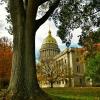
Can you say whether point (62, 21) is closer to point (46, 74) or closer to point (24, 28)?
point (24, 28)

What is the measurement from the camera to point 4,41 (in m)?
57.3

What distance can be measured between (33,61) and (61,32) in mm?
4978

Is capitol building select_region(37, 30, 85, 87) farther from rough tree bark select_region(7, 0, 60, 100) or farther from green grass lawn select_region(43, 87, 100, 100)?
rough tree bark select_region(7, 0, 60, 100)

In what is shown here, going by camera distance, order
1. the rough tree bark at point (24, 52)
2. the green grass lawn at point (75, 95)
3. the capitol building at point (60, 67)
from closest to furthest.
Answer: the rough tree bark at point (24, 52)
the green grass lawn at point (75, 95)
the capitol building at point (60, 67)

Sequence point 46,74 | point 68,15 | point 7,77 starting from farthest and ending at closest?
point 46,74 → point 7,77 → point 68,15

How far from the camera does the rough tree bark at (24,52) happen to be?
1498 cm

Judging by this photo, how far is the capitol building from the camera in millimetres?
80106

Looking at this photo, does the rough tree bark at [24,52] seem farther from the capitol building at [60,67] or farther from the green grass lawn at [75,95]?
the capitol building at [60,67]

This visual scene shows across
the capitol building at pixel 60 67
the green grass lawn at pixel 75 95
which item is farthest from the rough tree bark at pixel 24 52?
the capitol building at pixel 60 67

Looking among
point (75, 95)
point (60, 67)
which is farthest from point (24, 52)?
point (60, 67)

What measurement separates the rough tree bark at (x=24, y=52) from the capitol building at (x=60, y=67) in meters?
21.3

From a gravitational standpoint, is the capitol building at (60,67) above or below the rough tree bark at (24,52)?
above

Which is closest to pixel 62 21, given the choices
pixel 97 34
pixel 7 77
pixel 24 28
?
pixel 97 34

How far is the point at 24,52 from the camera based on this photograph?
15469mm
